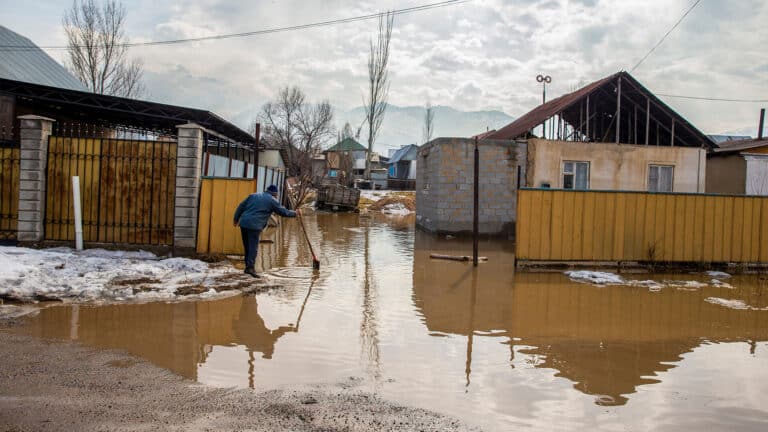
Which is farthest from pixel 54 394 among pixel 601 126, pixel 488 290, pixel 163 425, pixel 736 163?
pixel 736 163

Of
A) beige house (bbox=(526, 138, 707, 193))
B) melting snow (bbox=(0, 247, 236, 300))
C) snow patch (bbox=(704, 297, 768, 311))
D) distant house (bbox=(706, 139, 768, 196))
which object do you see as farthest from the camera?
distant house (bbox=(706, 139, 768, 196))

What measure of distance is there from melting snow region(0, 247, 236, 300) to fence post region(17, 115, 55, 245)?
2.51 feet

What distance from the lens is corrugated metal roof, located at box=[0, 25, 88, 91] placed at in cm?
2398

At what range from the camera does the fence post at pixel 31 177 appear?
1050 centimetres

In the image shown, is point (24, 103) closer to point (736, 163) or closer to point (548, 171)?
point (548, 171)

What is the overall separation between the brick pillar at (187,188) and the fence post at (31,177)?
8.25 ft

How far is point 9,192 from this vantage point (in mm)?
10977

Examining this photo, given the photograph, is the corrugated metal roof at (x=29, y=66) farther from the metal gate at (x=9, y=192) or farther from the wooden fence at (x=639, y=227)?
the wooden fence at (x=639, y=227)

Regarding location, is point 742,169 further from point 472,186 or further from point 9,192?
point 9,192

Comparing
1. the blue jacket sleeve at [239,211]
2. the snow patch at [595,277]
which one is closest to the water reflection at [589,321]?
the snow patch at [595,277]

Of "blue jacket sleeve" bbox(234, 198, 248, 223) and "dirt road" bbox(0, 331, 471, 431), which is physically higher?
"blue jacket sleeve" bbox(234, 198, 248, 223)

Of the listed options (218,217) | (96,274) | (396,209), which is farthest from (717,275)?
(396,209)

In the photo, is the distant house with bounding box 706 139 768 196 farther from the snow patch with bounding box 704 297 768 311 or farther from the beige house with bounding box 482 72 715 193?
the snow patch with bounding box 704 297 768 311

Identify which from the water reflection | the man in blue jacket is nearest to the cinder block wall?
the water reflection
